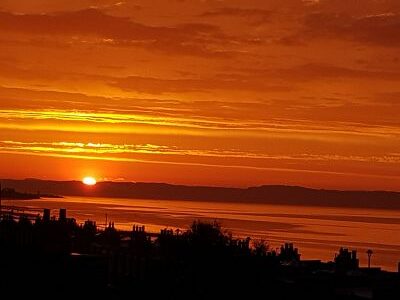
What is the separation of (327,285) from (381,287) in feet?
9.58

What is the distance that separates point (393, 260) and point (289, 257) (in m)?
39.5

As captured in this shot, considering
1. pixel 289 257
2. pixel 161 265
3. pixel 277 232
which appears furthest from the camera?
pixel 277 232

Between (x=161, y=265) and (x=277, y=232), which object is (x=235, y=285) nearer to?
(x=161, y=265)

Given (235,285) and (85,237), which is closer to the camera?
(235,285)

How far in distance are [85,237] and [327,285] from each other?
1451 inches

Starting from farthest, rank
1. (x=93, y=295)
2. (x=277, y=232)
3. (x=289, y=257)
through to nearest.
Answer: (x=277, y=232), (x=289, y=257), (x=93, y=295)

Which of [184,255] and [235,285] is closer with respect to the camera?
[235,285]

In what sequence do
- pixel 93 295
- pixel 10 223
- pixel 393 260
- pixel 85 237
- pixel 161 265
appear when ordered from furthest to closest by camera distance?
pixel 393 260 < pixel 10 223 < pixel 85 237 < pixel 161 265 < pixel 93 295

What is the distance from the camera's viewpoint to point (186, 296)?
3816cm

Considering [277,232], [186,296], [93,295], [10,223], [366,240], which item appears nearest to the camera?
[93,295]

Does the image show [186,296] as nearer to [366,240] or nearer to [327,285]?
[327,285]

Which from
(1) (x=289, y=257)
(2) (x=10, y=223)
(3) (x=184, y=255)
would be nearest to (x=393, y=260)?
(1) (x=289, y=257)

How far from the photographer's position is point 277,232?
150375 millimetres

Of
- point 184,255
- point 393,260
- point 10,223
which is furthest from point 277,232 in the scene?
point 184,255
